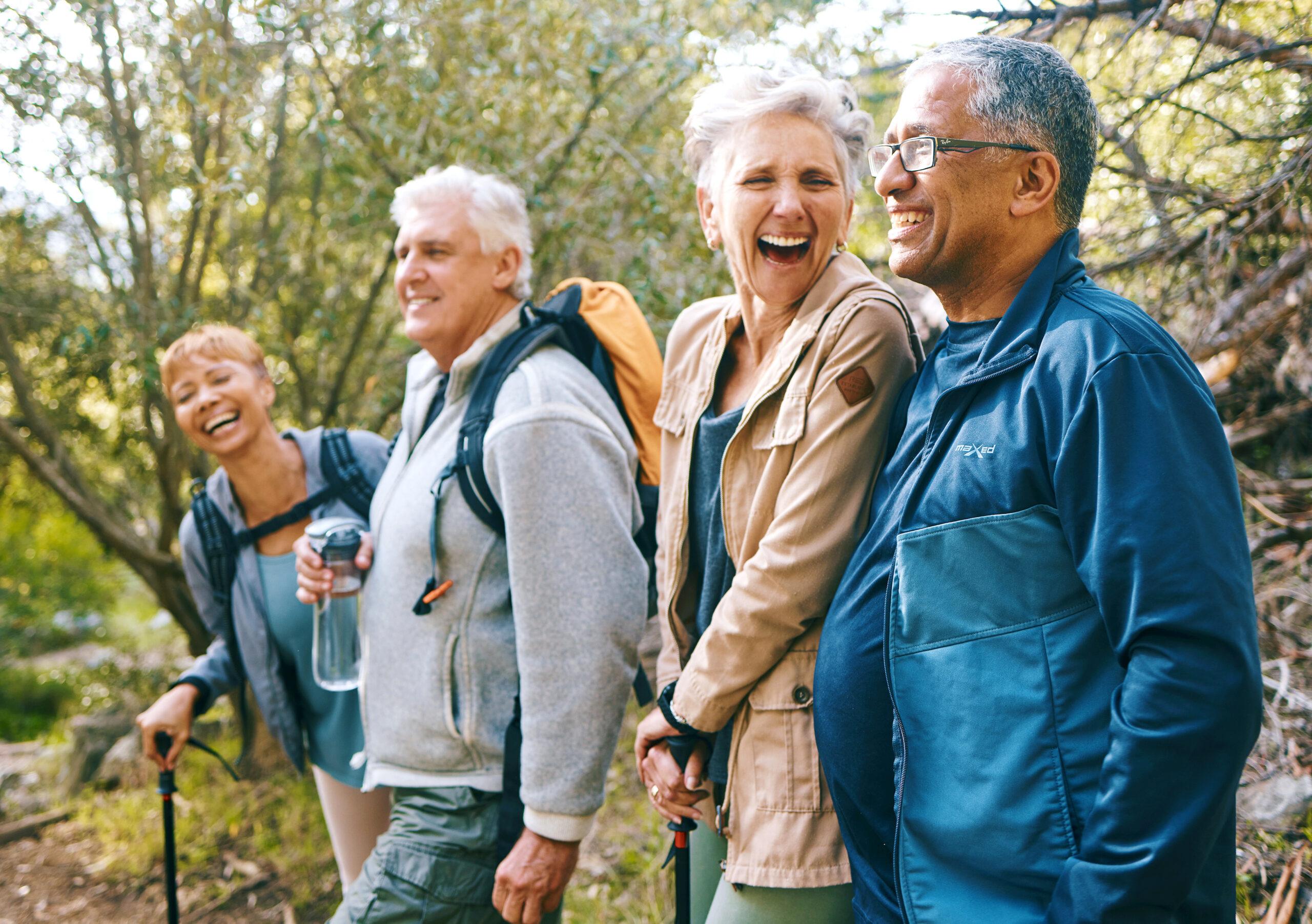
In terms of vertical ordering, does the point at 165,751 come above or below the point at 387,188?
below

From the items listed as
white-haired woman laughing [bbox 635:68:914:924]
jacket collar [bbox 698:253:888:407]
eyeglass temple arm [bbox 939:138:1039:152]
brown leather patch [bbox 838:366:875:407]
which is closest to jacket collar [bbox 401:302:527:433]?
white-haired woman laughing [bbox 635:68:914:924]

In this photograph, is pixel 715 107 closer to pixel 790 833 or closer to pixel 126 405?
pixel 790 833

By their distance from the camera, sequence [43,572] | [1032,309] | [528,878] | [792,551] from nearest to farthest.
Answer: [1032,309], [792,551], [528,878], [43,572]

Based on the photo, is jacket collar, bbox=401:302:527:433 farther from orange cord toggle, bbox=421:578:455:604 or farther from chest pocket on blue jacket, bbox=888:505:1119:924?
chest pocket on blue jacket, bbox=888:505:1119:924

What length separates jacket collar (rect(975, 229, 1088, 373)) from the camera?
1268mm

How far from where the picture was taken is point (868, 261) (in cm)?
400

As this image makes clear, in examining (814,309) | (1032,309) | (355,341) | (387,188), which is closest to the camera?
(1032,309)

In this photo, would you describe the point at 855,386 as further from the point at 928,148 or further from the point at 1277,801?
the point at 1277,801

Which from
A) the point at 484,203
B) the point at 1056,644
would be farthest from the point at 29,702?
the point at 1056,644

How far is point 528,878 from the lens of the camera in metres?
1.95

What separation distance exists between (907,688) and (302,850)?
12.8ft

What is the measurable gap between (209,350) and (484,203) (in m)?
1.10

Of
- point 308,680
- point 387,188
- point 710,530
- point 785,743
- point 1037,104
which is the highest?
point 387,188

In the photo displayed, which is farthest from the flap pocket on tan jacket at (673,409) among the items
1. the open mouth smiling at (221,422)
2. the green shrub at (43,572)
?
the green shrub at (43,572)
